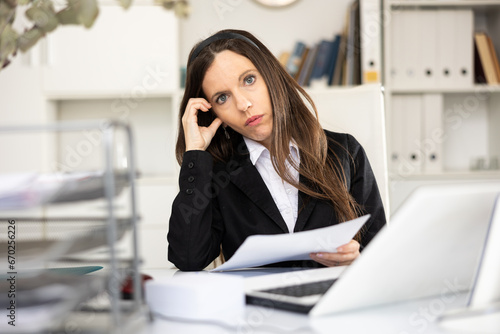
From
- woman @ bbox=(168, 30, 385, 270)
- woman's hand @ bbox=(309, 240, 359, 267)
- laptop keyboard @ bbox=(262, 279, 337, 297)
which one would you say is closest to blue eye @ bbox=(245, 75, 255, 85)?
woman @ bbox=(168, 30, 385, 270)

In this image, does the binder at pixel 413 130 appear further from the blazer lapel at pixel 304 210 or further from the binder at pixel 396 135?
the blazer lapel at pixel 304 210

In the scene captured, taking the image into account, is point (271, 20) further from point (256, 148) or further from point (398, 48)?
point (256, 148)

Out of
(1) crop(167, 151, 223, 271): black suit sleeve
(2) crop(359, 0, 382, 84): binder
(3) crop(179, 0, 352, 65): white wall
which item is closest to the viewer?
(1) crop(167, 151, 223, 271): black suit sleeve

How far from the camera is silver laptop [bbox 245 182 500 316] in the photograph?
62 cm

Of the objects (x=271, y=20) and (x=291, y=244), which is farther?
(x=271, y=20)

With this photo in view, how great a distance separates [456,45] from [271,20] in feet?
3.13

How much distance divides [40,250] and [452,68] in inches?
101

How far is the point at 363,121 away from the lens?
1531 mm

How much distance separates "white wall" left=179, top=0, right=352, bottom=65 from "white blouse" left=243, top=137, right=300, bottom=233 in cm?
154

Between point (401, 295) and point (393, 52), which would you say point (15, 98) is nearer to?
point (393, 52)

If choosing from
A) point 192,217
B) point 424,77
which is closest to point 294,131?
point 192,217

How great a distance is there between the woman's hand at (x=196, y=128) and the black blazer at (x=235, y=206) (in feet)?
0.24

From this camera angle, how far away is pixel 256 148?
151 centimetres

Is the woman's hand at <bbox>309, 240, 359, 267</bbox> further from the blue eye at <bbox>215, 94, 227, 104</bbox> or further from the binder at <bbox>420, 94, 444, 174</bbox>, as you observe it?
the binder at <bbox>420, 94, 444, 174</bbox>
